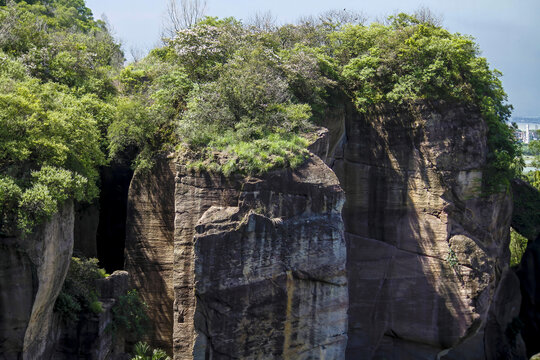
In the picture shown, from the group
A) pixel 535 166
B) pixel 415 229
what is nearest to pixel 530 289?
pixel 535 166

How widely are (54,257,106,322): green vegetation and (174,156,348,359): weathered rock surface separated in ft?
10.1

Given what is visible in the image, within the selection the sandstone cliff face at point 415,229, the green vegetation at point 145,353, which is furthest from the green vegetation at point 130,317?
the sandstone cliff face at point 415,229

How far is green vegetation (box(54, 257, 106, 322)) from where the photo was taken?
2014cm

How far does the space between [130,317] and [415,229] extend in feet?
38.5

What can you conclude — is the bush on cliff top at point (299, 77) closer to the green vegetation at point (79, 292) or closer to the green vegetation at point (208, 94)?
the green vegetation at point (208, 94)

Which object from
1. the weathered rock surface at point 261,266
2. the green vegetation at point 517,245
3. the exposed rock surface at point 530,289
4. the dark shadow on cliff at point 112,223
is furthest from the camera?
the green vegetation at point 517,245

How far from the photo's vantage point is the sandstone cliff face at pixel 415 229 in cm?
2488

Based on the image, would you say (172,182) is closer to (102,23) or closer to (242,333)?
(242,333)

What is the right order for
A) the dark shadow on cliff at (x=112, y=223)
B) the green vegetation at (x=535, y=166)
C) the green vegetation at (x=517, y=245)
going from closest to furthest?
1. the dark shadow on cliff at (x=112, y=223)
2. the green vegetation at (x=535, y=166)
3. the green vegetation at (x=517, y=245)

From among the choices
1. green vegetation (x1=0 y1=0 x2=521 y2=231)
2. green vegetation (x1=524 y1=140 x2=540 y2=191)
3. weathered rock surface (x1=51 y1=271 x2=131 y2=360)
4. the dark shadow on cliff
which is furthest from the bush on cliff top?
green vegetation (x1=524 y1=140 x2=540 y2=191)

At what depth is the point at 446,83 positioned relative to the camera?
25.3m

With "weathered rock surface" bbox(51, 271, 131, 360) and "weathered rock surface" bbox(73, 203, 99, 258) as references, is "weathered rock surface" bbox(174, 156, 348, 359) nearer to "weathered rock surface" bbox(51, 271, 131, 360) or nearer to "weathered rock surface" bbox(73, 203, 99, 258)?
"weathered rock surface" bbox(51, 271, 131, 360)

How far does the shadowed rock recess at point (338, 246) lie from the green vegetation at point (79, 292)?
1.69 meters

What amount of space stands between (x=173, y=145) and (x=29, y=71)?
7.27 meters
